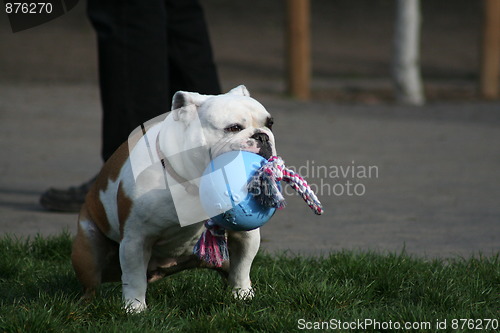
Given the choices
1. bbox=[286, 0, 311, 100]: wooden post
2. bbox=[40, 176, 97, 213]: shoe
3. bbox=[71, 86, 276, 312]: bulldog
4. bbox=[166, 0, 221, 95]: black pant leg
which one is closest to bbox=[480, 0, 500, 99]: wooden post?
bbox=[286, 0, 311, 100]: wooden post

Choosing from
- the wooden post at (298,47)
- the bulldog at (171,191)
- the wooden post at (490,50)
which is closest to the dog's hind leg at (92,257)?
the bulldog at (171,191)

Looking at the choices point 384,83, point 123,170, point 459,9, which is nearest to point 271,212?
point 123,170

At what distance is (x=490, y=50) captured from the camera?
1158 centimetres

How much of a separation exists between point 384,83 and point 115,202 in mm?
10537

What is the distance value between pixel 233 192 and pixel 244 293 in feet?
1.97

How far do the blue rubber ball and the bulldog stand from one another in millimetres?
65

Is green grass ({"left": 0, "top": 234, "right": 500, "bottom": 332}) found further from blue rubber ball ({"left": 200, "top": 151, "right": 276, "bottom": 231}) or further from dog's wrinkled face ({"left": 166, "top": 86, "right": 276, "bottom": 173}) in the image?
dog's wrinkled face ({"left": 166, "top": 86, "right": 276, "bottom": 173})

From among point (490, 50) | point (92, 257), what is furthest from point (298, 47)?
point (92, 257)

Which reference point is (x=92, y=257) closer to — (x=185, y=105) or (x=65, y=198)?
(x=185, y=105)

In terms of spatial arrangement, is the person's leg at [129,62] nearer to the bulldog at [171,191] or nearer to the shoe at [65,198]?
the shoe at [65,198]

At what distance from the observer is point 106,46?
453 cm

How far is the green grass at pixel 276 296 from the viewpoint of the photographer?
296 cm

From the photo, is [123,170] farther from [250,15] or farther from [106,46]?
[250,15]

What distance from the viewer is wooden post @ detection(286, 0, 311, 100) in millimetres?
10844
